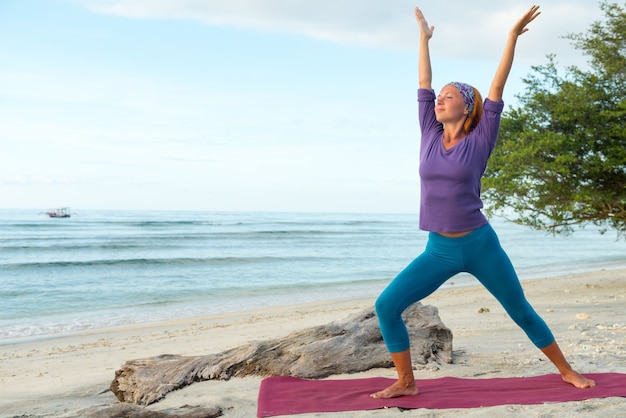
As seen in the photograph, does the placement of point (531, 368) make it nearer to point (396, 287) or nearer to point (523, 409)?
point (523, 409)

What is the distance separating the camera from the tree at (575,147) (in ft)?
40.8

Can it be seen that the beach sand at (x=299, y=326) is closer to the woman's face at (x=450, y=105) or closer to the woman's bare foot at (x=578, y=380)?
the woman's bare foot at (x=578, y=380)

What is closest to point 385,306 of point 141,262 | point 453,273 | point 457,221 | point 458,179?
point 453,273

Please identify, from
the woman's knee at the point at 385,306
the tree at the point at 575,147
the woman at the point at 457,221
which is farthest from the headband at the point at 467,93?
the tree at the point at 575,147

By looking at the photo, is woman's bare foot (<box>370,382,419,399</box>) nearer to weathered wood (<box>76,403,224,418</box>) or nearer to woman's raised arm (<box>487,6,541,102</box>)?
weathered wood (<box>76,403,224,418</box>)

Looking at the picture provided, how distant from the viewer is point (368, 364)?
17.8ft

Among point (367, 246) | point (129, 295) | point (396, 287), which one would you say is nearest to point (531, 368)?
point (396, 287)

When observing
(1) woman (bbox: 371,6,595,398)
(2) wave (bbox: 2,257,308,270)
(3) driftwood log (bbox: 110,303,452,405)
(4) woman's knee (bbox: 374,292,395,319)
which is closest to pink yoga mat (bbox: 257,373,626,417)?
(1) woman (bbox: 371,6,595,398)

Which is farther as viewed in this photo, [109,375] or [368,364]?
[109,375]

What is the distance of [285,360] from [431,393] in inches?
54.2

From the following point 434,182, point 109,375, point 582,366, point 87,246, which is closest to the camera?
point 434,182

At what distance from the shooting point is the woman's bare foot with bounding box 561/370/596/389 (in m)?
4.41

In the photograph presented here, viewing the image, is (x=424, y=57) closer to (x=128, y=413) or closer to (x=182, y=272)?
(x=128, y=413)

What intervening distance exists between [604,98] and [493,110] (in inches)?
396
